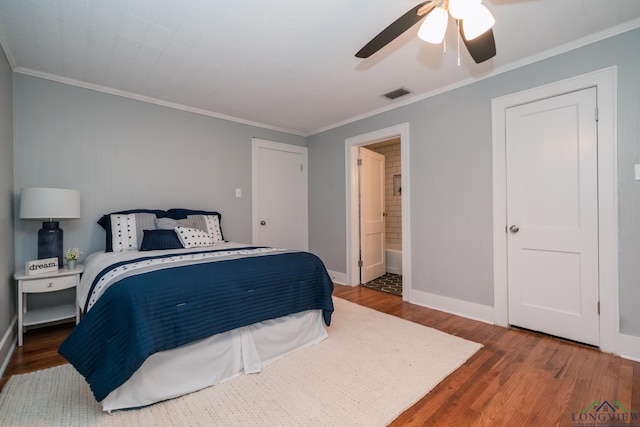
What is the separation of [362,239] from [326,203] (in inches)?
31.2

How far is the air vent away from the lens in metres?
3.13

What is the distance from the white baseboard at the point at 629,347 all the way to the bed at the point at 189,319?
2141 mm

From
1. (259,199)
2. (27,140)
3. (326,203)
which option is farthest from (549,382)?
(27,140)

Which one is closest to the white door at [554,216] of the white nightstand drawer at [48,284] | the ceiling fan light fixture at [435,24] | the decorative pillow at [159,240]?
the ceiling fan light fixture at [435,24]

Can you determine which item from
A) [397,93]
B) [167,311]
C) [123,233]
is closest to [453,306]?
[397,93]

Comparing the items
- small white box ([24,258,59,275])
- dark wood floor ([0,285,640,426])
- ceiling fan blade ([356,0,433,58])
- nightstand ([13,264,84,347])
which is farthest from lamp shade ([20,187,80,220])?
ceiling fan blade ([356,0,433,58])

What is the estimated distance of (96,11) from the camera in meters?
1.89

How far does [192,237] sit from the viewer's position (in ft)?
9.54

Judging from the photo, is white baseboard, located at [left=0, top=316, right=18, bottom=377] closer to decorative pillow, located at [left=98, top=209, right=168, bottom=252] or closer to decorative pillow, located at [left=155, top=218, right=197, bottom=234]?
decorative pillow, located at [left=98, top=209, right=168, bottom=252]

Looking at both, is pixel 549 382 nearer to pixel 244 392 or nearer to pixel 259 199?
pixel 244 392

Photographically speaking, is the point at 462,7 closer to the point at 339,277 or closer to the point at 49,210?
the point at 49,210

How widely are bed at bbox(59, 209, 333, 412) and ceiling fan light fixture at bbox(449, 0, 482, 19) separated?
1837mm

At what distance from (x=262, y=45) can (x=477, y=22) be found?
4.96 feet

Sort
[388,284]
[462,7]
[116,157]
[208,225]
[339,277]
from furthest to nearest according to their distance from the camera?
[339,277] → [388,284] → [208,225] → [116,157] → [462,7]
